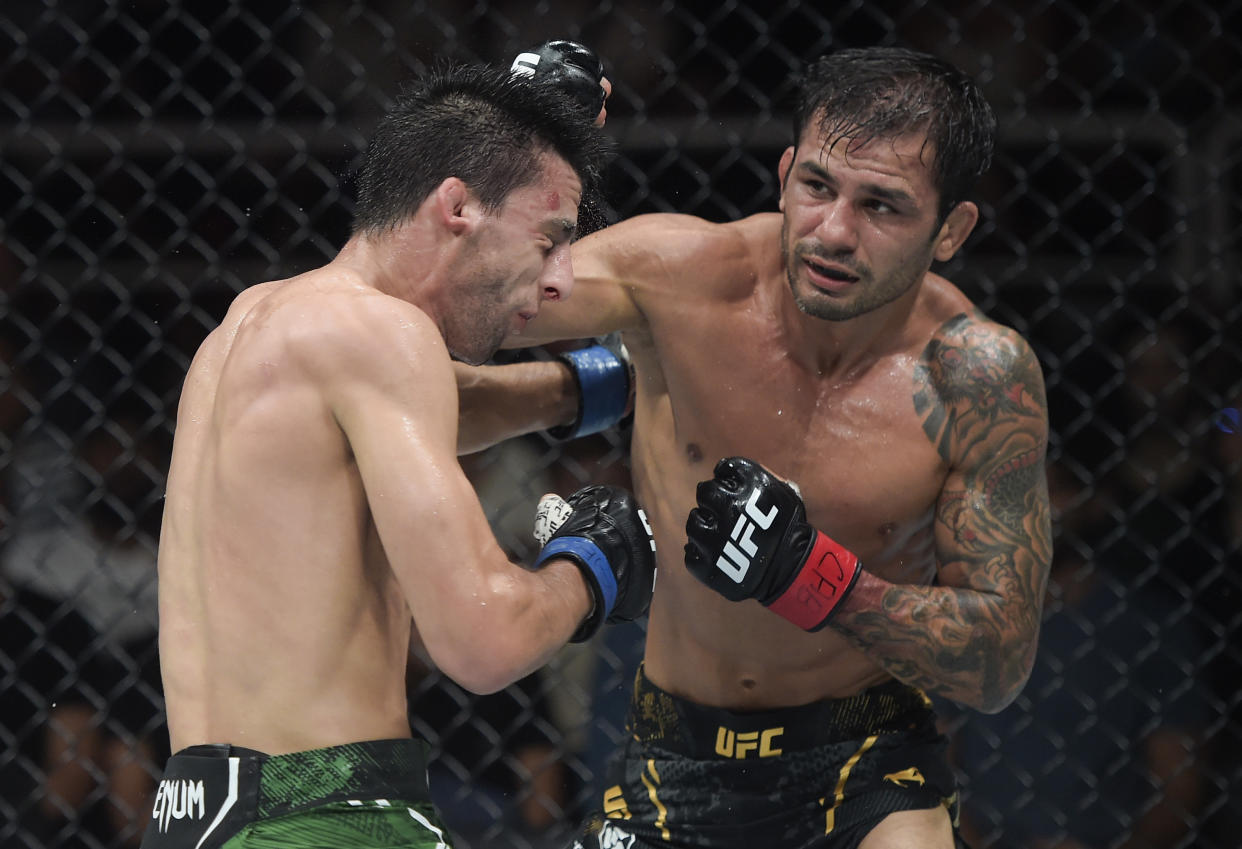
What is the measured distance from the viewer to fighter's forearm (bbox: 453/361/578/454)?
1.74 metres

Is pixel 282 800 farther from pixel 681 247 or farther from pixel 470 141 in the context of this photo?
pixel 681 247

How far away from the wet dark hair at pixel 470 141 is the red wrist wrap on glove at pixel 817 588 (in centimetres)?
53

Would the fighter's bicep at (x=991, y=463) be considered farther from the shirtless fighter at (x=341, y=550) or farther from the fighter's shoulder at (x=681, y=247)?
the shirtless fighter at (x=341, y=550)

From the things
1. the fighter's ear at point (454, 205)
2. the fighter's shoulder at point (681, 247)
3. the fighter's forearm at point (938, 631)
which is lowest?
the fighter's forearm at point (938, 631)

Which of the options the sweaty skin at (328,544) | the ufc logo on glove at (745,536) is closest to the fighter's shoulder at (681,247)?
the ufc logo on glove at (745,536)

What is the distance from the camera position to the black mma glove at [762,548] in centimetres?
150

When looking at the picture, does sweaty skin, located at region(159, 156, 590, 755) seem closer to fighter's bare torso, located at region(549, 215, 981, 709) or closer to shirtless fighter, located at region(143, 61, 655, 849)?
shirtless fighter, located at region(143, 61, 655, 849)

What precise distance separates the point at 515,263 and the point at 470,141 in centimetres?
12

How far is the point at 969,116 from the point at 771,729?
0.84 m

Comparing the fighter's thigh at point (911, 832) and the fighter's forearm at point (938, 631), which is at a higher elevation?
the fighter's forearm at point (938, 631)

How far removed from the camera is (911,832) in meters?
1.60


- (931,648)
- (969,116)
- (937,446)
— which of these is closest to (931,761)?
(931,648)

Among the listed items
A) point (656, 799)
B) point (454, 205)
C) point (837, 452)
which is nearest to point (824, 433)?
point (837, 452)

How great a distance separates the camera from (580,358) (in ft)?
6.16
